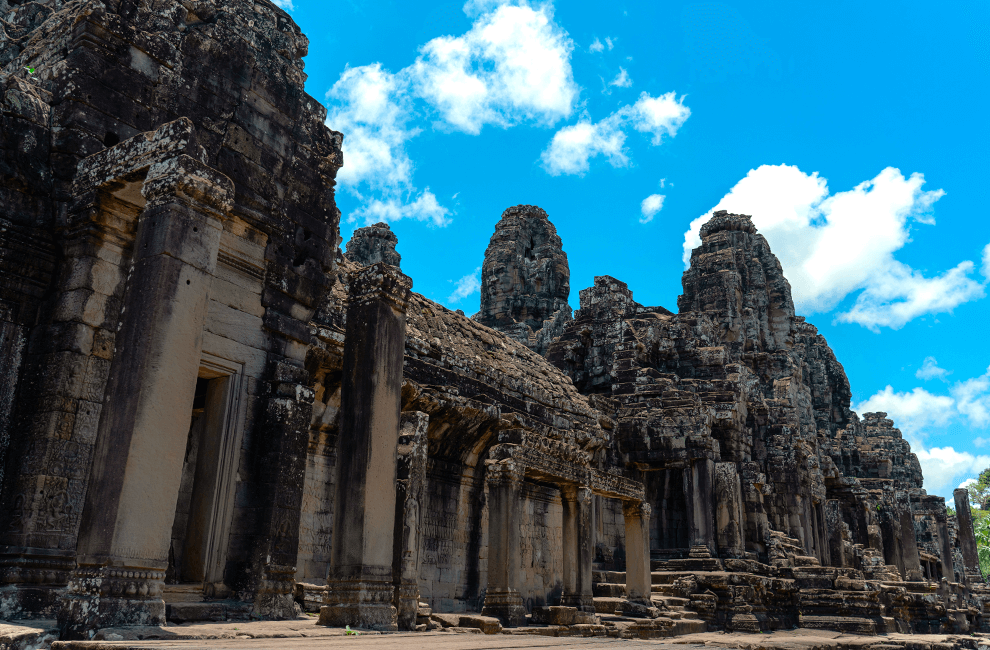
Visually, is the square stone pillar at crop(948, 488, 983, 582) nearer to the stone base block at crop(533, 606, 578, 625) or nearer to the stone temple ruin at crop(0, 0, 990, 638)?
the stone temple ruin at crop(0, 0, 990, 638)

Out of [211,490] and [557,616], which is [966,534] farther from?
[211,490]

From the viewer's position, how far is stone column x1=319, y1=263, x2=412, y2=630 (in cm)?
869

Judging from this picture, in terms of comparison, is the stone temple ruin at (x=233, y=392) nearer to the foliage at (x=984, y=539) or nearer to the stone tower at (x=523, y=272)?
the stone tower at (x=523, y=272)

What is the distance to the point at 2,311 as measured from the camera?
296 inches

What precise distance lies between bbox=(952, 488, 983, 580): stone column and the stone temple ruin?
30510 mm

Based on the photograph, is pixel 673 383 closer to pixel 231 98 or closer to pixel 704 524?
pixel 704 524

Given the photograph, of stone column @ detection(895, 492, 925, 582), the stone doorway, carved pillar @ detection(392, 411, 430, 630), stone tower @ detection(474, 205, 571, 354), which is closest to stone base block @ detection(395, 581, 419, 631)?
carved pillar @ detection(392, 411, 430, 630)

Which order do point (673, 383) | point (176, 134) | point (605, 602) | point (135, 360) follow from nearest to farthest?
point (135, 360)
point (176, 134)
point (605, 602)
point (673, 383)

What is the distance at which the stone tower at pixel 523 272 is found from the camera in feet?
179

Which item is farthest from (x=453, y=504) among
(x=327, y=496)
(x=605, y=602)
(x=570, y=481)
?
(x=605, y=602)

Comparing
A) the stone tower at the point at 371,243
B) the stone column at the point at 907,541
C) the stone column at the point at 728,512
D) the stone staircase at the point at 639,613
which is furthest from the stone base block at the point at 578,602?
the stone tower at the point at 371,243

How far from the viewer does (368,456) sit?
9156 millimetres

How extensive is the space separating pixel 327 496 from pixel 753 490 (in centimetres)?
1732

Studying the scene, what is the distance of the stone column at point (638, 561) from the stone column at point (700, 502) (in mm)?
4526
